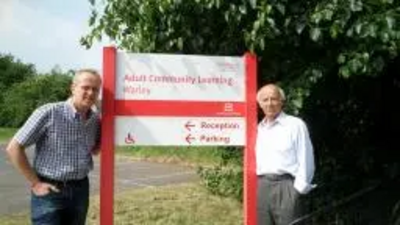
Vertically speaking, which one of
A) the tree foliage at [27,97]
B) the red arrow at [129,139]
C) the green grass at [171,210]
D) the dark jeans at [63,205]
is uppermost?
the tree foliage at [27,97]

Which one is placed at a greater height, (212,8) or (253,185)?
(212,8)

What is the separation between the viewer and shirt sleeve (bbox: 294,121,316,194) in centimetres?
639

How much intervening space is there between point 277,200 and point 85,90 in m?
1.69

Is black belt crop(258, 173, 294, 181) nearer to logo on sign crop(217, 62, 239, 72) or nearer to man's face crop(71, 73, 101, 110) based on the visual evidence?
logo on sign crop(217, 62, 239, 72)

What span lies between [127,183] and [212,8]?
33.1 ft

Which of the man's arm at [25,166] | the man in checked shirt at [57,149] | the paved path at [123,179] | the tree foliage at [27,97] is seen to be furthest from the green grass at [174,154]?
the tree foliage at [27,97]

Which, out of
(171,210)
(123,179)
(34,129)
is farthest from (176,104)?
(123,179)

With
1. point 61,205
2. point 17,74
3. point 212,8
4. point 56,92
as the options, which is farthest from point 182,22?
point 17,74

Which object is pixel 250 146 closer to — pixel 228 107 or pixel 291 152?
pixel 228 107

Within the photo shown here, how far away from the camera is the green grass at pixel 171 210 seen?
11.1 meters

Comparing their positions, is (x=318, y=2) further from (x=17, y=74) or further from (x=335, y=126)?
(x=17, y=74)

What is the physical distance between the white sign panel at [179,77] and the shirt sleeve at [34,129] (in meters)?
0.67

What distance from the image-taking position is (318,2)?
723cm

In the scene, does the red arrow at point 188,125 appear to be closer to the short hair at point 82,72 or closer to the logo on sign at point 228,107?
Answer: the logo on sign at point 228,107
